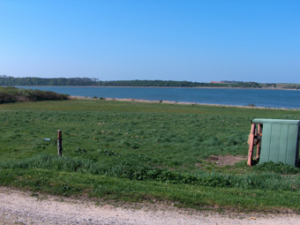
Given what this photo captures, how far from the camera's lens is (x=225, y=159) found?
40.7 feet

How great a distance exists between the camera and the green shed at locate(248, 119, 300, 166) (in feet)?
32.7

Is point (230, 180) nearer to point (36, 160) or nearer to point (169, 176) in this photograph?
point (169, 176)

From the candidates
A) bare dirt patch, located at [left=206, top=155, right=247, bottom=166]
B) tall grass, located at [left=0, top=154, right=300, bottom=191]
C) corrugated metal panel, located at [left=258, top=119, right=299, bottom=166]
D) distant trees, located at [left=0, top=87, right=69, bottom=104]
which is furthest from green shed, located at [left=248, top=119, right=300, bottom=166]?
distant trees, located at [left=0, top=87, right=69, bottom=104]

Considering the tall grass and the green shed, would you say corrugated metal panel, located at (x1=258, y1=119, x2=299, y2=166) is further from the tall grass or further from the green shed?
the tall grass

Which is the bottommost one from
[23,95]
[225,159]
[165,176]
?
[23,95]

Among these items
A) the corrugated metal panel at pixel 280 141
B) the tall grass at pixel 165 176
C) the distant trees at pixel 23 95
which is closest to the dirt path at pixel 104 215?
the tall grass at pixel 165 176

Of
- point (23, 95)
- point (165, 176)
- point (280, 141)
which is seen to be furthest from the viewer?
point (23, 95)

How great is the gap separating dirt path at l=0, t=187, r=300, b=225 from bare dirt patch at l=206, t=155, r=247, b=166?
20.0 feet

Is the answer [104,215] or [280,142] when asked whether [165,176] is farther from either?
[280,142]

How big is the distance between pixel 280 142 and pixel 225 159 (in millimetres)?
2726

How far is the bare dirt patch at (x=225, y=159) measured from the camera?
1170 cm

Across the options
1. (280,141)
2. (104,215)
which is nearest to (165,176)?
(104,215)

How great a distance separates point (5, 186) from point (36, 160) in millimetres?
2364

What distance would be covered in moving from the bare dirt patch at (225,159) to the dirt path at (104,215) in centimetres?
609
